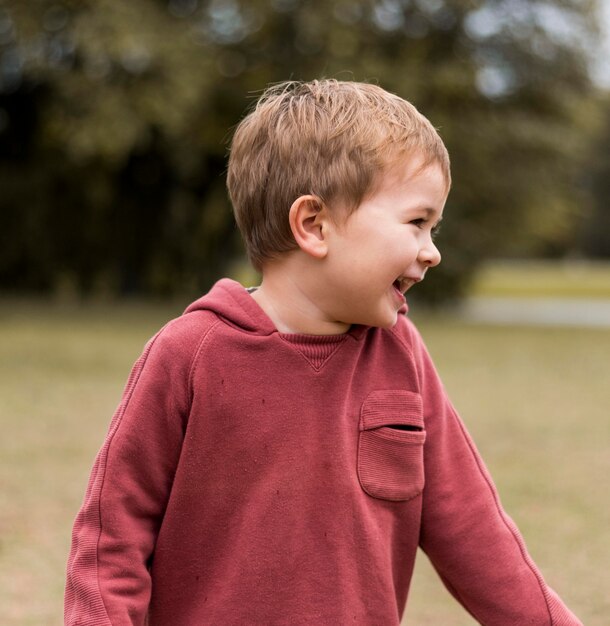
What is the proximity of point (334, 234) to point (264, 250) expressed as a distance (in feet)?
0.49

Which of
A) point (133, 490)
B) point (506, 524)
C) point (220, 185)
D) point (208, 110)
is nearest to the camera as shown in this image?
point (133, 490)

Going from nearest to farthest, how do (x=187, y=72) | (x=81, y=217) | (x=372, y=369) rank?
(x=372, y=369) → (x=187, y=72) → (x=81, y=217)

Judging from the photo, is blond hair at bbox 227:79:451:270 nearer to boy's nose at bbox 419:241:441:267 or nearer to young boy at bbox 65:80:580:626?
young boy at bbox 65:80:580:626

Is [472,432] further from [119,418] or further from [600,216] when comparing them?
[600,216]

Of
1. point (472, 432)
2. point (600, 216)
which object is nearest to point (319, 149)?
point (472, 432)

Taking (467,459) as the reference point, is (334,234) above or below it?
above

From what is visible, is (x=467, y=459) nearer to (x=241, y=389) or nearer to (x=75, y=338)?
(x=241, y=389)

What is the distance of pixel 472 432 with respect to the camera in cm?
787

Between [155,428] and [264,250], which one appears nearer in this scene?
[155,428]

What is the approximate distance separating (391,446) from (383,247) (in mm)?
337

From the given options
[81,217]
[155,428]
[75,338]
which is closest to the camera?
[155,428]

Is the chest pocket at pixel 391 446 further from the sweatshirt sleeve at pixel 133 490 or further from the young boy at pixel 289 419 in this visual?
the sweatshirt sleeve at pixel 133 490

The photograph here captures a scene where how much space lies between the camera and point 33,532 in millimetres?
5039

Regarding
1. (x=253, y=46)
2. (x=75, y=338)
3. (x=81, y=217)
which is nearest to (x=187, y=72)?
(x=253, y=46)
